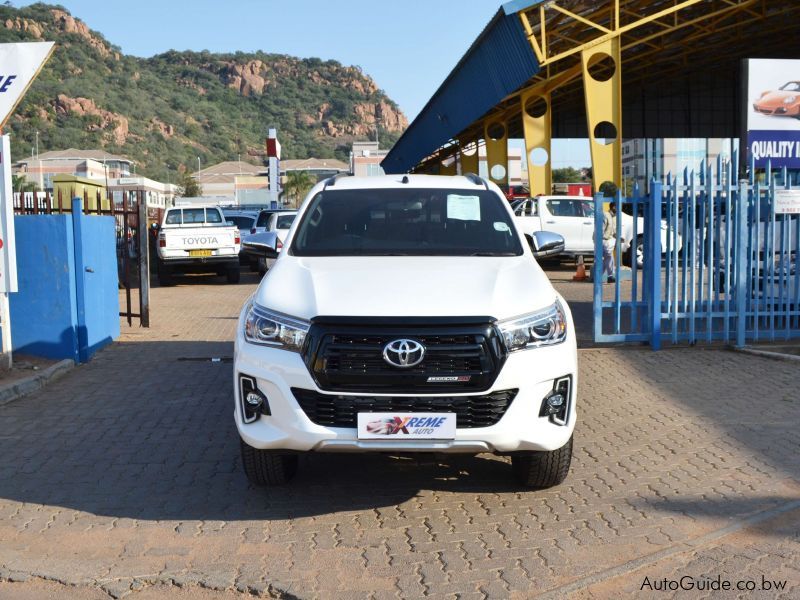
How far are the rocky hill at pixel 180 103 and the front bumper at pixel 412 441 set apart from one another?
374 feet

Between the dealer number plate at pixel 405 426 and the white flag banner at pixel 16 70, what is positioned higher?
the white flag banner at pixel 16 70

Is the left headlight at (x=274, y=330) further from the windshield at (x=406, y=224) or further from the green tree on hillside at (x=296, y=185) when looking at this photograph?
the green tree on hillside at (x=296, y=185)

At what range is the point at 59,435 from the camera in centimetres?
698

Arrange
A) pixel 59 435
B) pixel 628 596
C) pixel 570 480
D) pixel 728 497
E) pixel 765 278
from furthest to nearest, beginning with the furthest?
1. pixel 765 278
2. pixel 59 435
3. pixel 570 480
4. pixel 728 497
5. pixel 628 596

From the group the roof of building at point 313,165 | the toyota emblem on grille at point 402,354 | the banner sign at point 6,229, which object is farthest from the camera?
the roof of building at point 313,165

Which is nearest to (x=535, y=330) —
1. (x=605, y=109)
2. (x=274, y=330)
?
(x=274, y=330)

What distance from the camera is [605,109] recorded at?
25.2 m

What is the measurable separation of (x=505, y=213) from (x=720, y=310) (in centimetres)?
497

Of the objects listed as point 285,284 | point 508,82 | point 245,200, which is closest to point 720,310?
point 285,284

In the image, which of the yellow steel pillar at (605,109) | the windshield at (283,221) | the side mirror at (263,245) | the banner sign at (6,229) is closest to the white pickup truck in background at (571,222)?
the yellow steel pillar at (605,109)

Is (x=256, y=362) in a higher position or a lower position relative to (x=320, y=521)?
higher

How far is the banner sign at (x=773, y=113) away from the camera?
11062 mm

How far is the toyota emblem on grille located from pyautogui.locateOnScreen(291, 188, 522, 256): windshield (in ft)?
4.34

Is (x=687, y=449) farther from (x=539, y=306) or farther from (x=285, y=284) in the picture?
(x=285, y=284)
